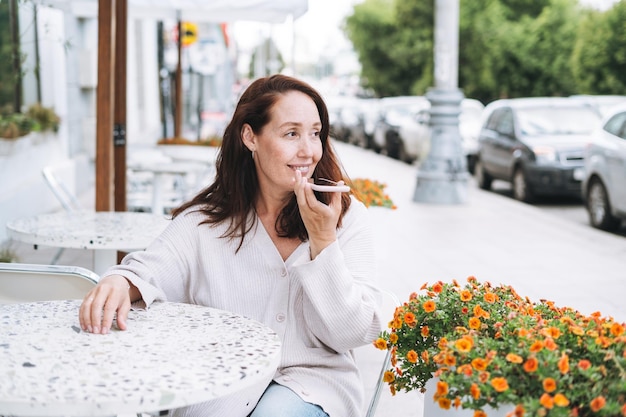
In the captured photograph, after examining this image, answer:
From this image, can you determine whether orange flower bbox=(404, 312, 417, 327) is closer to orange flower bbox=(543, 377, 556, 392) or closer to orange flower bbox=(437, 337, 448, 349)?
orange flower bbox=(437, 337, 448, 349)

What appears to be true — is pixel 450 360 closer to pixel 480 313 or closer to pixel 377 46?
pixel 480 313

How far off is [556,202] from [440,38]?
10.8ft

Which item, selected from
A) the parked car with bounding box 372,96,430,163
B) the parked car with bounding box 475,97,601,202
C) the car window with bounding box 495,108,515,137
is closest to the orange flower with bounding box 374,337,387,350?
the parked car with bounding box 475,97,601,202

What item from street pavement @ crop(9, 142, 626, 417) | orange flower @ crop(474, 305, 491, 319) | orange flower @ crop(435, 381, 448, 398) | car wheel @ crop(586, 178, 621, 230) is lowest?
street pavement @ crop(9, 142, 626, 417)

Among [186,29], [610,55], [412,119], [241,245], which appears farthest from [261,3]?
[610,55]

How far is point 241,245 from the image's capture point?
2.78 m

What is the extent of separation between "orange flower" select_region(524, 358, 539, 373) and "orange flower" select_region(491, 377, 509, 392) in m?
0.06

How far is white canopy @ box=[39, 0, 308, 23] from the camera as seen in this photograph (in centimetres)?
822

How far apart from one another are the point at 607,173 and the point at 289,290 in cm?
827

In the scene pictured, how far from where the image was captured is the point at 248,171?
2.96m

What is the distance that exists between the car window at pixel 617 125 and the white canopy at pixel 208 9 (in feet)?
13.1

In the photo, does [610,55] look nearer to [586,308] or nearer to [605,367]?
[586,308]

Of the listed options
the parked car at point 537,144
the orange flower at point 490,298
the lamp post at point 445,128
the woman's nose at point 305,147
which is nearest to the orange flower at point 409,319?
the orange flower at point 490,298

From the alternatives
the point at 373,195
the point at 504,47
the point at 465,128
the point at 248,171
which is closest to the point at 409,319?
the point at 248,171
